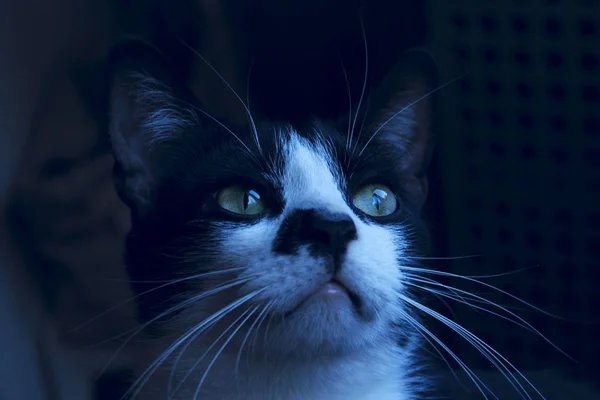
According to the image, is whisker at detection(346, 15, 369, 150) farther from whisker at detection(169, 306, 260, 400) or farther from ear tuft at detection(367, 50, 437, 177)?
whisker at detection(169, 306, 260, 400)

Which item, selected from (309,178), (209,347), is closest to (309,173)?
(309,178)

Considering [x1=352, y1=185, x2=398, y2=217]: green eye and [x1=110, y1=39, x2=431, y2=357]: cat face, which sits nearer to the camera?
[x1=110, y1=39, x2=431, y2=357]: cat face

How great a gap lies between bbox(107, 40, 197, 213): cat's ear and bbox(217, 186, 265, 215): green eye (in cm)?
8

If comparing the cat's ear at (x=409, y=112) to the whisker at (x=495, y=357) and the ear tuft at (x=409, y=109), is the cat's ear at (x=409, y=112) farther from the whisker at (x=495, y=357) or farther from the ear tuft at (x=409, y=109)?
the whisker at (x=495, y=357)

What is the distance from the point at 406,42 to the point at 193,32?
0.26m

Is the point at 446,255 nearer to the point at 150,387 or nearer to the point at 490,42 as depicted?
the point at 490,42

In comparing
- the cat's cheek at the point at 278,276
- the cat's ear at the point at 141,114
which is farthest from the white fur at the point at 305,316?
the cat's ear at the point at 141,114

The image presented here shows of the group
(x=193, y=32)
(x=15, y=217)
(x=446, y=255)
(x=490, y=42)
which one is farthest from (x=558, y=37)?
(x=15, y=217)

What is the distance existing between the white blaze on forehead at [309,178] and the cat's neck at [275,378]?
183 millimetres

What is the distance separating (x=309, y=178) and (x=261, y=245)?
0.12 meters

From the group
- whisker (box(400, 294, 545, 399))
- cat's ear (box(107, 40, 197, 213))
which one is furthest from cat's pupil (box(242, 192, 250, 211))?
whisker (box(400, 294, 545, 399))

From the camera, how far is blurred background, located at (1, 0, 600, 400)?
0.69 m

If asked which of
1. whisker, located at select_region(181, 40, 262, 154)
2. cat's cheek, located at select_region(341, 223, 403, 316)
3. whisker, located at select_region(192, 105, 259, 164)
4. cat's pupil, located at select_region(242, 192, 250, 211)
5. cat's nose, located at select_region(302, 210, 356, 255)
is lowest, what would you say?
cat's cheek, located at select_region(341, 223, 403, 316)

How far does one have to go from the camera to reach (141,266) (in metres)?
0.67
